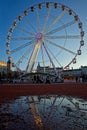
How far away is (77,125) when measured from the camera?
272 inches

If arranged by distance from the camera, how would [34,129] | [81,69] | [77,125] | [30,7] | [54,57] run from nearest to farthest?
[34,129], [77,125], [54,57], [30,7], [81,69]

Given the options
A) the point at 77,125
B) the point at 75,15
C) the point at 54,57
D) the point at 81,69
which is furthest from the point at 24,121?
the point at 81,69

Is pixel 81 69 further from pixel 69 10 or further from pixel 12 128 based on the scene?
pixel 12 128

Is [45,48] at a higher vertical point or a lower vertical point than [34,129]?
higher

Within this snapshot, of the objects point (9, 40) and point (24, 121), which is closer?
point (24, 121)

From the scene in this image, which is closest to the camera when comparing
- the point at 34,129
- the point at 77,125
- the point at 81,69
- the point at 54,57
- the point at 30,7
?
the point at 34,129

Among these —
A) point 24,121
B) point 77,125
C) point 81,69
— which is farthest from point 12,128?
point 81,69

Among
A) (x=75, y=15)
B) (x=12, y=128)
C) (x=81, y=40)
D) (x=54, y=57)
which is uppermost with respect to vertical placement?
(x=75, y=15)

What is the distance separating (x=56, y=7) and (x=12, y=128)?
4450 cm

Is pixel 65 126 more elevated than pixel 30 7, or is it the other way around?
pixel 30 7

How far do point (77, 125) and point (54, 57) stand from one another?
Answer: 39.9 m

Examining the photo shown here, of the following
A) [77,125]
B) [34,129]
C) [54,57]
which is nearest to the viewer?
[34,129]

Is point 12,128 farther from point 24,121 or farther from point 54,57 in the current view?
point 54,57

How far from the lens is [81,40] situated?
47.8m
